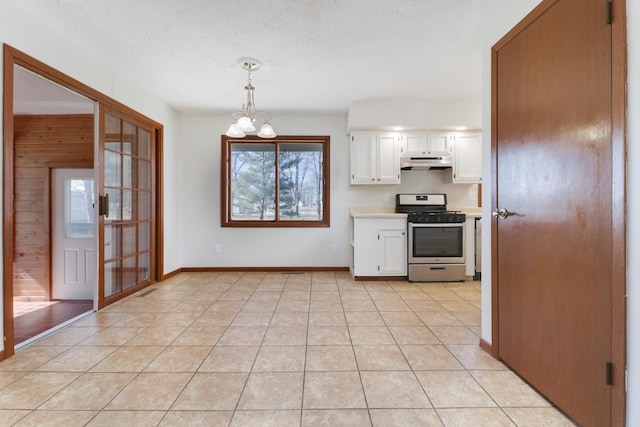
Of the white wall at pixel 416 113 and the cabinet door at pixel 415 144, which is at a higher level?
the white wall at pixel 416 113

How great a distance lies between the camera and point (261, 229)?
15.4 feet

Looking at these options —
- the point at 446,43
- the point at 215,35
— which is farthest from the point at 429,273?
the point at 215,35

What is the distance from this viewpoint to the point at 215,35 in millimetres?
2510

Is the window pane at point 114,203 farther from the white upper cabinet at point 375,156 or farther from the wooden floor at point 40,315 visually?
the white upper cabinet at point 375,156

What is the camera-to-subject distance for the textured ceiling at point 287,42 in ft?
7.17

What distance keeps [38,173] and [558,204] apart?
212 inches

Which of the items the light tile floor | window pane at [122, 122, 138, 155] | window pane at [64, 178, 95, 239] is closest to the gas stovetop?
the light tile floor

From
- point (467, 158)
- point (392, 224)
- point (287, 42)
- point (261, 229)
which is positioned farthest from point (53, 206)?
point (467, 158)

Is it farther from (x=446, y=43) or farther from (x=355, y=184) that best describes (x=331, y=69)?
(x=355, y=184)

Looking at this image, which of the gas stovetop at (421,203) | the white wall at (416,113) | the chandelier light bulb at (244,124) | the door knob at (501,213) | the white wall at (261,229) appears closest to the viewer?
the door knob at (501,213)

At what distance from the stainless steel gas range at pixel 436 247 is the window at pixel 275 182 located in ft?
4.71

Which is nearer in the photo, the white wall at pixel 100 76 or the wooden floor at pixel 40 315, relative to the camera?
the white wall at pixel 100 76

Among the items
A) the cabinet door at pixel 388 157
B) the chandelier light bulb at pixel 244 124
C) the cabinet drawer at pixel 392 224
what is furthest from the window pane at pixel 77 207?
the cabinet door at pixel 388 157

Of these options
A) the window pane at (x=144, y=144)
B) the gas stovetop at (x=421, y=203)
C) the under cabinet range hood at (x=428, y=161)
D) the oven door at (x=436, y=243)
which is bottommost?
the oven door at (x=436, y=243)
